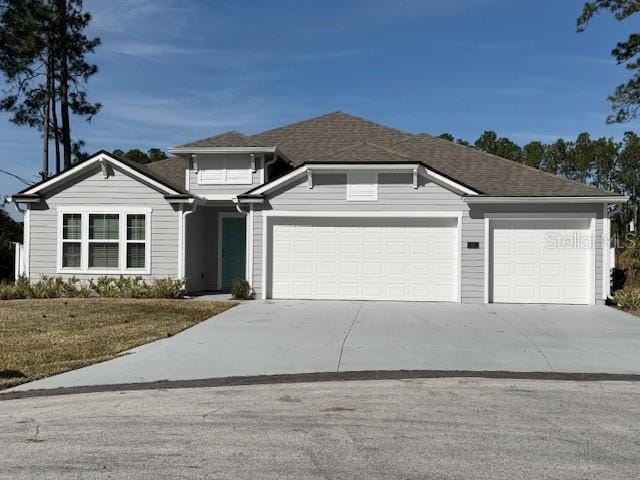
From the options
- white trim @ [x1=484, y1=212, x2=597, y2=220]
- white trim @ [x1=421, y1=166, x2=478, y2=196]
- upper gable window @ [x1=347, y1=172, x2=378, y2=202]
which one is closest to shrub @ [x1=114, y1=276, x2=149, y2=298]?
upper gable window @ [x1=347, y1=172, x2=378, y2=202]

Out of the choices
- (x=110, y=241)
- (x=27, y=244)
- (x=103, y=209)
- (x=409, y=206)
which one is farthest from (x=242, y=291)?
(x=27, y=244)

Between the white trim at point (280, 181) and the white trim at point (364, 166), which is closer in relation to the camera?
the white trim at point (364, 166)

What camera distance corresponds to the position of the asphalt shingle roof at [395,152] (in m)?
16.1

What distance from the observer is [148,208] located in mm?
17078

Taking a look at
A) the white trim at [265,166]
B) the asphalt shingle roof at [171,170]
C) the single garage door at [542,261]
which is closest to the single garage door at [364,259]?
the single garage door at [542,261]

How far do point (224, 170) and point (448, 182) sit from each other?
646 cm

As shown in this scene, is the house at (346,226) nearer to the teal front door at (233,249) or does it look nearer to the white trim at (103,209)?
the white trim at (103,209)

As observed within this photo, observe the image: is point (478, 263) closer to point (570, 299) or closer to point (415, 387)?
point (570, 299)

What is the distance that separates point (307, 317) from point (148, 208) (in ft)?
21.4

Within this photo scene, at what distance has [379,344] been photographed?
1007 centimetres

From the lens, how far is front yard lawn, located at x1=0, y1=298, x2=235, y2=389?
881 cm

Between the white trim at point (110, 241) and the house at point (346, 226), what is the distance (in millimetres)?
31

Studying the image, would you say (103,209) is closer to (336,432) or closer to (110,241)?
(110,241)

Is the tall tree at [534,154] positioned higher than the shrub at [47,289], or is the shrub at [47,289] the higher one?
the tall tree at [534,154]
